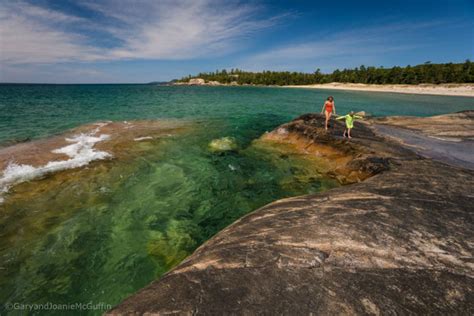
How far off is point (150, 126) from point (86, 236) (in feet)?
57.5

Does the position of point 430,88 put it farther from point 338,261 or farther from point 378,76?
point 338,261

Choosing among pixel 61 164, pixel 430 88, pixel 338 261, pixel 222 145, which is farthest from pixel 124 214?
pixel 430 88

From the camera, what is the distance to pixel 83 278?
571cm

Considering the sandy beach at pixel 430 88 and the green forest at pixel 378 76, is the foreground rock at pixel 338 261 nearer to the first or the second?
the sandy beach at pixel 430 88

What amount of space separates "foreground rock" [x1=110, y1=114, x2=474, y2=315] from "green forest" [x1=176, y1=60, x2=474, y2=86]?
401 ft

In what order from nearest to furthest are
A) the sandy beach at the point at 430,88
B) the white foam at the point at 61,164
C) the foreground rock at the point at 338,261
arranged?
the foreground rock at the point at 338,261, the white foam at the point at 61,164, the sandy beach at the point at 430,88

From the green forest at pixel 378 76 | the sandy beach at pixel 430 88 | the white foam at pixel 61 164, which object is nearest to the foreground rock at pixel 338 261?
the white foam at pixel 61 164

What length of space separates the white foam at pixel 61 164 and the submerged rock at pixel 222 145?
6507mm

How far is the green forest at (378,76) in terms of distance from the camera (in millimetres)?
91875

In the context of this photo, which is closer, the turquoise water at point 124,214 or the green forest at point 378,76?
the turquoise water at point 124,214

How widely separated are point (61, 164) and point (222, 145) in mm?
9436

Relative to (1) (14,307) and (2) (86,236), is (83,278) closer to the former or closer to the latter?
(1) (14,307)

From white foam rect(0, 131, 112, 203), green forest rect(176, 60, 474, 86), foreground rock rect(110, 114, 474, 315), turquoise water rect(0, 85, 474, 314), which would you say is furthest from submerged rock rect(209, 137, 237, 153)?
green forest rect(176, 60, 474, 86)

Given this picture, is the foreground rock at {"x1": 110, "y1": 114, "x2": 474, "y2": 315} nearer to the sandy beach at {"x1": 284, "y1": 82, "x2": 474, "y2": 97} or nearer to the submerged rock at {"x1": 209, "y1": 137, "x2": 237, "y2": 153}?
the submerged rock at {"x1": 209, "y1": 137, "x2": 237, "y2": 153}
